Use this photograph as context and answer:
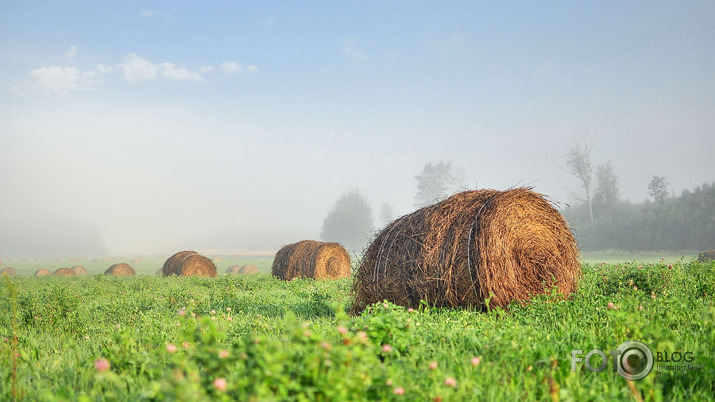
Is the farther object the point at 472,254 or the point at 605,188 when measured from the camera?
the point at 605,188

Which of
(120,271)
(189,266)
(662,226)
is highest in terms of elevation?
(189,266)

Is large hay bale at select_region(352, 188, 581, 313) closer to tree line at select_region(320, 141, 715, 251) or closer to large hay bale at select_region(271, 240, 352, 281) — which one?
large hay bale at select_region(271, 240, 352, 281)

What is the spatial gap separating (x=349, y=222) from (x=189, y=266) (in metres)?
72.0

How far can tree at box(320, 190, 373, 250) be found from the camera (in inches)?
3738

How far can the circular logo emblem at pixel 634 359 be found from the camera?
4.29m

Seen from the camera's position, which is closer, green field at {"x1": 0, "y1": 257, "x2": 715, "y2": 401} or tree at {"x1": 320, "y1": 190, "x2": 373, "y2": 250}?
green field at {"x1": 0, "y1": 257, "x2": 715, "y2": 401}

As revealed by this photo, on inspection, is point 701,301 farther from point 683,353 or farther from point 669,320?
point 683,353

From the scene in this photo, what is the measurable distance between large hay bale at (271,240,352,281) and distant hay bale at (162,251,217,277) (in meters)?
5.59

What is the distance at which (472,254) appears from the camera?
7.83 metres

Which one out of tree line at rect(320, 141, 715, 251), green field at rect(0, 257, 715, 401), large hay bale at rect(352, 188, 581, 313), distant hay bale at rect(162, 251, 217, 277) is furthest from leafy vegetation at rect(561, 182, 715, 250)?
green field at rect(0, 257, 715, 401)

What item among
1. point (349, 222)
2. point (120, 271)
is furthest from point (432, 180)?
point (120, 271)

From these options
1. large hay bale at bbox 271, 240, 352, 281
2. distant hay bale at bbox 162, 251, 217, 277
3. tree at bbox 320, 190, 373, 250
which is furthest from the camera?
tree at bbox 320, 190, 373, 250

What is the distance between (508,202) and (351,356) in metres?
6.03

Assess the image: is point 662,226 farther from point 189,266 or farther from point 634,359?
point 634,359
